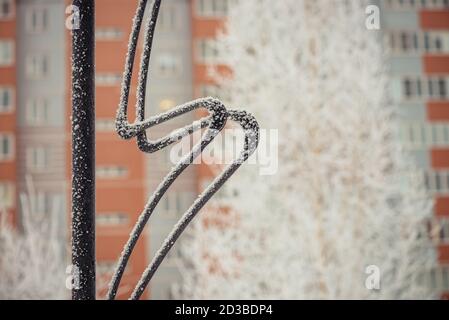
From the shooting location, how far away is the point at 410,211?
6.79 metres

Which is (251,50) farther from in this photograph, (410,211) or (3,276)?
(3,276)

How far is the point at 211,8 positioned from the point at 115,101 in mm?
2431

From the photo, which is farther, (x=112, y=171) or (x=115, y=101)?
(x=112, y=171)

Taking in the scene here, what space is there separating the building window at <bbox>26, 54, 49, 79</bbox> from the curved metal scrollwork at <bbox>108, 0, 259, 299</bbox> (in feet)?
36.6

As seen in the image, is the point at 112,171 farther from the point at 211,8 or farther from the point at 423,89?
the point at 423,89

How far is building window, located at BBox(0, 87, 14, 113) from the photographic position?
1134 centimetres

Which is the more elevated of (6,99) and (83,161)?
(6,99)

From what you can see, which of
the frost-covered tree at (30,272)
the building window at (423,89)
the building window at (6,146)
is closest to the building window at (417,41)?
the building window at (423,89)

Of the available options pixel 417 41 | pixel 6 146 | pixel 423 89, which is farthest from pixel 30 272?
pixel 417 41

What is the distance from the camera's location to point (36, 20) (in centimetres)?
1155

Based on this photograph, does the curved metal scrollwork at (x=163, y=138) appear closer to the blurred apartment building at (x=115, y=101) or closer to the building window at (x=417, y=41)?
the blurred apartment building at (x=115, y=101)
